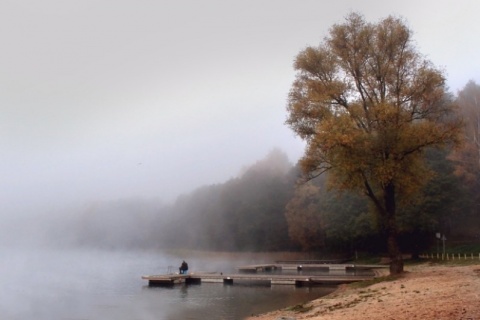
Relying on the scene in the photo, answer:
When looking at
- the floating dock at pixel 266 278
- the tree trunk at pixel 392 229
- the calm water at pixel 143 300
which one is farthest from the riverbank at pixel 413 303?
the floating dock at pixel 266 278

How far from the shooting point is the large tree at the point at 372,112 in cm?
2433

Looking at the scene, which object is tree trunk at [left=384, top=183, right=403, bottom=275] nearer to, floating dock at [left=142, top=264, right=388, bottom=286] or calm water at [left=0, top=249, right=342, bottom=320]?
calm water at [left=0, top=249, right=342, bottom=320]

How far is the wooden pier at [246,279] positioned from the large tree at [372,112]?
13.3 m

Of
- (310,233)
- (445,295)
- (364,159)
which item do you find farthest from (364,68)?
(310,233)

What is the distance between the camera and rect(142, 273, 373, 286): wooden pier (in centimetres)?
3891

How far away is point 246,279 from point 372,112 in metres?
24.7

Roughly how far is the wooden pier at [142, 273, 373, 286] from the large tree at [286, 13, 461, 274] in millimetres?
13304

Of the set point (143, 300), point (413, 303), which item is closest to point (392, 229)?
point (413, 303)

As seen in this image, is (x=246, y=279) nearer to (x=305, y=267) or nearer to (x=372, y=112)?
(x=305, y=267)

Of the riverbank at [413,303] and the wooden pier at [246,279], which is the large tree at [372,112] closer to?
the riverbank at [413,303]

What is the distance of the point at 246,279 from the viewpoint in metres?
44.3

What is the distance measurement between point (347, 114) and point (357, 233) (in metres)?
35.6

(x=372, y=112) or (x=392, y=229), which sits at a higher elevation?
(x=372, y=112)

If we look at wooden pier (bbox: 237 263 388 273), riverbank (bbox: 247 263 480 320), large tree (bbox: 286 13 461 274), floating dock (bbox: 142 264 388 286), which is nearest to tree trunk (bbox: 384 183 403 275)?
large tree (bbox: 286 13 461 274)
